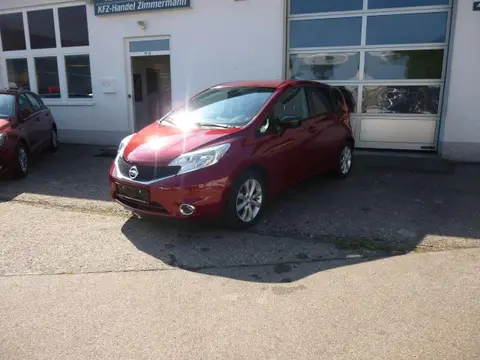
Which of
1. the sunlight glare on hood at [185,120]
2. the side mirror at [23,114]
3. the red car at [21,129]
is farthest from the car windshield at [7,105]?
the sunlight glare on hood at [185,120]

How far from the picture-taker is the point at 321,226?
495 centimetres

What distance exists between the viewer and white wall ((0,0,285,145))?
9.04 meters

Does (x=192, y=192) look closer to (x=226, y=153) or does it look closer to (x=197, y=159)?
(x=197, y=159)

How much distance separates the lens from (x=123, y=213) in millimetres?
5445

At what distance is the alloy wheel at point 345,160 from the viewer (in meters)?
6.92

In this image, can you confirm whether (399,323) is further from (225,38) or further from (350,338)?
(225,38)

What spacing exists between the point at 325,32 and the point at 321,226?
18.2ft

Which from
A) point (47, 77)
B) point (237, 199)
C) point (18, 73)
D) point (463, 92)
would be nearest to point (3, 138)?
point (237, 199)

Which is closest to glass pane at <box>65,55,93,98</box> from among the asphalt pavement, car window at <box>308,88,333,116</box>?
the asphalt pavement

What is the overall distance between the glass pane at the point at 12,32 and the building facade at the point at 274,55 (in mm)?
189

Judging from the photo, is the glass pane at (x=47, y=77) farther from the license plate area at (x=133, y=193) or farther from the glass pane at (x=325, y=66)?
the license plate area at (x=133, y=193)

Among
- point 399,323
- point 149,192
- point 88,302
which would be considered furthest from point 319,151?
point 88,302

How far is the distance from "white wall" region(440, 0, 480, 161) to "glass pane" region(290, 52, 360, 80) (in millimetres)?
1906

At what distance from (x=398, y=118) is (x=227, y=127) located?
538 cm
